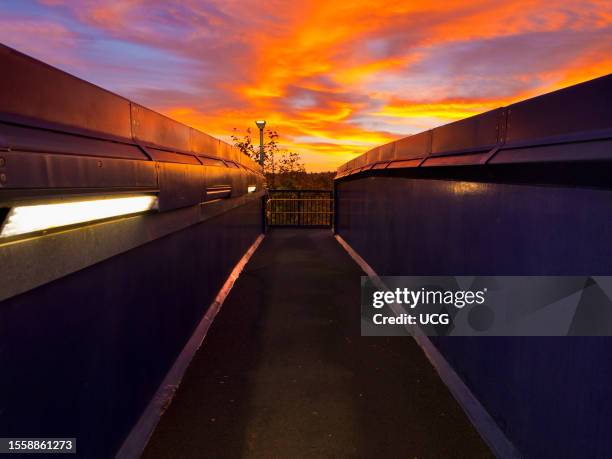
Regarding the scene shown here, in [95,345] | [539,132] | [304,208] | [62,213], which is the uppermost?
[539,132]

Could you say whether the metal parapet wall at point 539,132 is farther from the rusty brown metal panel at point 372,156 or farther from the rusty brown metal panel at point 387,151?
the rusty brown metal panel at point 372,156

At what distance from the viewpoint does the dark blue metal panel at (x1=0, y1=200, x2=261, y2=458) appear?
2.20 meters

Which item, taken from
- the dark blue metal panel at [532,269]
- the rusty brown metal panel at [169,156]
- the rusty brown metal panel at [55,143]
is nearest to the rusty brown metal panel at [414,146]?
the dark blue metal panel at [532,269]

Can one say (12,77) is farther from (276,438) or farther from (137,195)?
(276,438)

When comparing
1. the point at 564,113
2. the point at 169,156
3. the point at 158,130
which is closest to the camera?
the point at 564,113

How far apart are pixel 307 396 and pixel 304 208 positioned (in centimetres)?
1723

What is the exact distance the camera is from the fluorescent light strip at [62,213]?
1938mm

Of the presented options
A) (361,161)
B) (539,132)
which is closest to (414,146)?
(539,132)

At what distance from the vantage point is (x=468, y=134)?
4297 millimetres

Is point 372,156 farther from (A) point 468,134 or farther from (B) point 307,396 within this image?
(B) point 307,396

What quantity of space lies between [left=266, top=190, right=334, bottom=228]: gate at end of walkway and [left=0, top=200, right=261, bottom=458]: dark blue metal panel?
16.0 metres

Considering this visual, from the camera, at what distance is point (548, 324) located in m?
3.14

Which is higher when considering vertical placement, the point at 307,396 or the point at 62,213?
the point at 62,213

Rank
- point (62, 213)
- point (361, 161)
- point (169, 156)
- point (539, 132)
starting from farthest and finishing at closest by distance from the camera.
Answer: point (361, 161) → point (169, 156) → point (539, 132) → point (62, 213)
